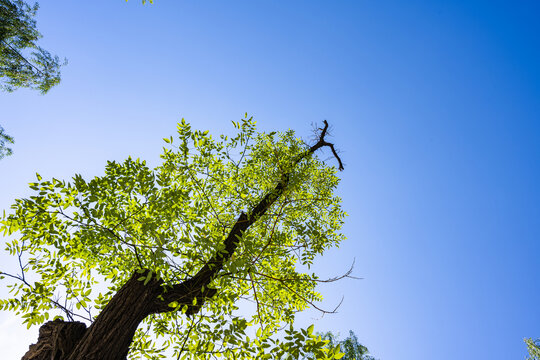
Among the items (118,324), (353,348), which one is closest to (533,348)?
(353,348)

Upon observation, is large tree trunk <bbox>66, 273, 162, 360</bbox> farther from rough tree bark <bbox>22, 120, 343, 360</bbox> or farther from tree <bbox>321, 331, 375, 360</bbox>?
tree <bbox>321, 331, 375, 360</bbox>

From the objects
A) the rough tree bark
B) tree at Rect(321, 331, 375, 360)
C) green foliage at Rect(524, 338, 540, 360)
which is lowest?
the rough tree bark

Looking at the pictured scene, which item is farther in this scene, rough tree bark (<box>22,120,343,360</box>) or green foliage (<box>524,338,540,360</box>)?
green foliage (<box>524,338,540,360</box>)

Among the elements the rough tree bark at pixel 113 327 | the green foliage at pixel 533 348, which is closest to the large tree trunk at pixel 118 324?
the rough tree bark at pixel 113 327

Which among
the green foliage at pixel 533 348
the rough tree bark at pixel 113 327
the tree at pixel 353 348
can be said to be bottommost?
the rough tree bark at pixel 113 327

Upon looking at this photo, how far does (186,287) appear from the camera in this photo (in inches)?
129

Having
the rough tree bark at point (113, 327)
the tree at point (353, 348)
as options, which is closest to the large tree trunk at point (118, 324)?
the rough tree bark at point (113, 327)

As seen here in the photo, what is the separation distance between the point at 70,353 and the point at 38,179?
1964 millimetres

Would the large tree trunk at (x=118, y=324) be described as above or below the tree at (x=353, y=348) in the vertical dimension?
below

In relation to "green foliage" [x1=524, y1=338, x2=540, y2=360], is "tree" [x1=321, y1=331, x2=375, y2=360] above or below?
below

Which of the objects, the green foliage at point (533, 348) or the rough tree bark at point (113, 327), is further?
the green foliage at point (533, 348)

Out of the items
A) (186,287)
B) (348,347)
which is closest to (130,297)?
(186,287)

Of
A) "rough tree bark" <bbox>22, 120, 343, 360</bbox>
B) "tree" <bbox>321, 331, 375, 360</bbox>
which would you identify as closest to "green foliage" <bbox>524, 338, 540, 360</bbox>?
"tree" <bbox>321, 331, 375, 360</bbox>

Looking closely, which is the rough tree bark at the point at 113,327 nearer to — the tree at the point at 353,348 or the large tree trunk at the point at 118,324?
the large tree trunk at the point at 118,324
